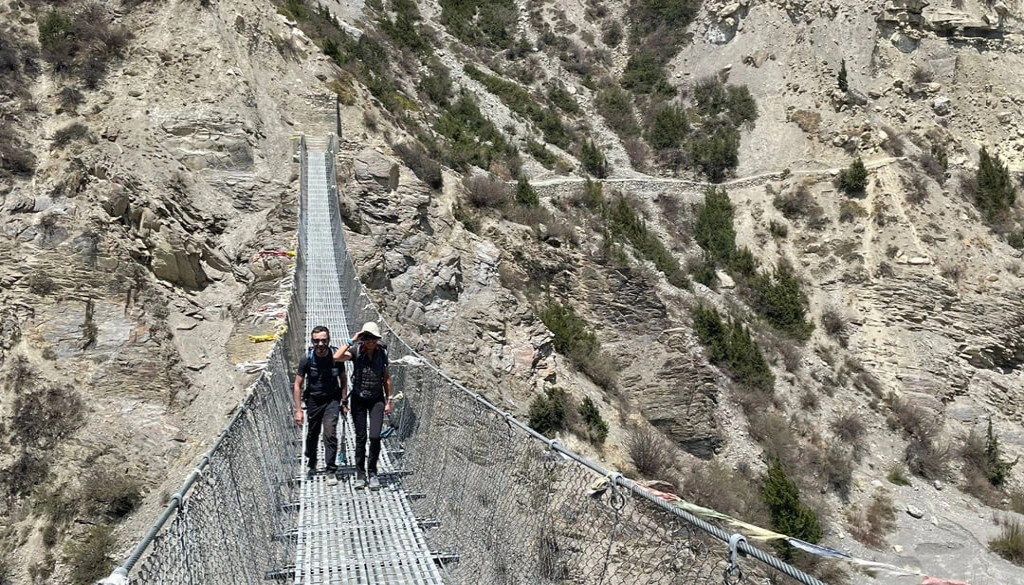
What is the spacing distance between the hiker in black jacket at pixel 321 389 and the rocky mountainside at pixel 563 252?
4757 millimetres

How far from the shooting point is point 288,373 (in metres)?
7.91

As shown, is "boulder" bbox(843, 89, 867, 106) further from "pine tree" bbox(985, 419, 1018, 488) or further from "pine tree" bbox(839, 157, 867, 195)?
"pine tree" bbox(985, 419, 1018, 488)

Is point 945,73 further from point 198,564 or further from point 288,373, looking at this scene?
point 198,564

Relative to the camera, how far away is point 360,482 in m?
5.79

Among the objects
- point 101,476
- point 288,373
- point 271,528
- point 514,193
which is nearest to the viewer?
point 271,528

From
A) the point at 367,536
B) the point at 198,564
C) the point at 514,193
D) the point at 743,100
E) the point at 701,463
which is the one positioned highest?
the point at 743,100

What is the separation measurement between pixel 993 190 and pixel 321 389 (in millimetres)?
27175

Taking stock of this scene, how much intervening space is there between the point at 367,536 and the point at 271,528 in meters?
0.70

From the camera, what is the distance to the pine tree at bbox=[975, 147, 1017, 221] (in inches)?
933

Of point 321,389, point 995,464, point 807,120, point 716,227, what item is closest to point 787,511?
point 995,464

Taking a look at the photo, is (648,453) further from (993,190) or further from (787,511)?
(993,190)

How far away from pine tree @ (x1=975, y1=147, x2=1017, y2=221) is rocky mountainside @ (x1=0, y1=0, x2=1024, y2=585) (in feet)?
0.85

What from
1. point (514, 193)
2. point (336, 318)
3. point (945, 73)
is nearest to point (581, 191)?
point (514, 193)

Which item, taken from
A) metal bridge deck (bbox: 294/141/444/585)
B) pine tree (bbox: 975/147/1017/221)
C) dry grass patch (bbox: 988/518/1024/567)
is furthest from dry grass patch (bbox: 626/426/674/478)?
pine tree (bbox: 975/147/1017/221)
